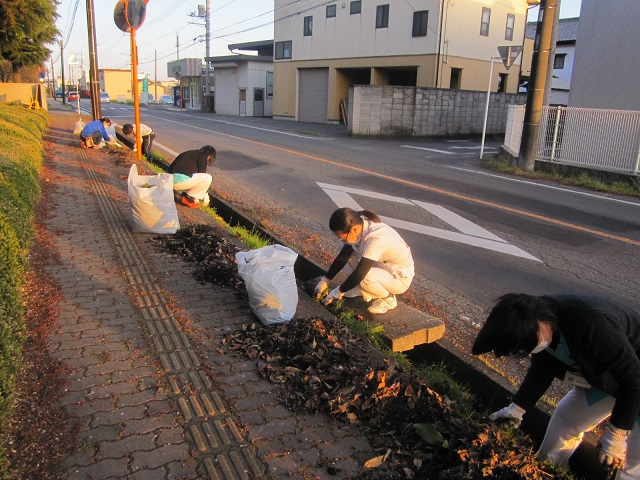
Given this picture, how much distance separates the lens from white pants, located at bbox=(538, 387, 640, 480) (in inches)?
105

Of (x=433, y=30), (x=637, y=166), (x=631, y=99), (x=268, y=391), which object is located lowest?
(x=268, y=391)

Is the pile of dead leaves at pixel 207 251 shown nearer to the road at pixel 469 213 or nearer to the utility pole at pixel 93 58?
the road at pixel 469 213

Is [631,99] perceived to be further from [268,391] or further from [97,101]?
[97,101]

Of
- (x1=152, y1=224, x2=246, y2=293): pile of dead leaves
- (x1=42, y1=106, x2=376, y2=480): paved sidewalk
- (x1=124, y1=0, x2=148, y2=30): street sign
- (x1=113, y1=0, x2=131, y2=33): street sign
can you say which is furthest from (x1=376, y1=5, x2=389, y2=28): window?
(x1=42, y1=106, x2=376, y2=480): paved sidewalk

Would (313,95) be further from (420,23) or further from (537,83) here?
(537,83)

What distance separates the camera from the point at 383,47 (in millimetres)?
28781

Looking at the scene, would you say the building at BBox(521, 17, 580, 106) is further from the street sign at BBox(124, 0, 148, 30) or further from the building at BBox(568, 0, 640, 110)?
the street sign at BBox(124, 0, 148, 30)

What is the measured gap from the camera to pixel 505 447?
7.83ft

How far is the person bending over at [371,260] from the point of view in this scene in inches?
151

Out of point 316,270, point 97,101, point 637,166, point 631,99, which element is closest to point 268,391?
point 316,270

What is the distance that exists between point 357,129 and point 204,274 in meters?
18.4

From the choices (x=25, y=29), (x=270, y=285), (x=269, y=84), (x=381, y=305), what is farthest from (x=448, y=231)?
(x=269, y=84)

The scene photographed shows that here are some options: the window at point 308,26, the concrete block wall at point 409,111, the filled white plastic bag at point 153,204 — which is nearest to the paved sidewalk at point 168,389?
the filled white plastic bag at point 153,204

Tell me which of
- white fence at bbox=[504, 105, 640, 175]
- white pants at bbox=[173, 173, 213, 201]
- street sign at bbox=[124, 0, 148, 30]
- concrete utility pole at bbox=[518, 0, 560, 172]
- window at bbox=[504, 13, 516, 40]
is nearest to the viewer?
white pants at bbox=[173, 173, 213, 201]
